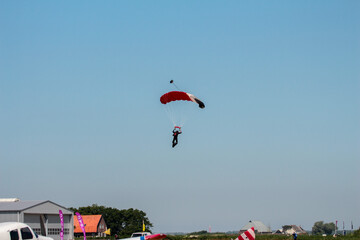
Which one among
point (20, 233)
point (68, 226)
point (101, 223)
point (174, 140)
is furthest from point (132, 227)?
point (20, 233)

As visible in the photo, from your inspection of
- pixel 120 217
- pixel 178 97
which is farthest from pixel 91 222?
pixel 178 97

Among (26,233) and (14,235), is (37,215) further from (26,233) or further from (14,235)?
(14,235)

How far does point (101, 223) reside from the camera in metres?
122

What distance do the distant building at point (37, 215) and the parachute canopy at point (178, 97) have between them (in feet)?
97.2

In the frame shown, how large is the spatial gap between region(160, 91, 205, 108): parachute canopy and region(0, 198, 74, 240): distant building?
2963 cm

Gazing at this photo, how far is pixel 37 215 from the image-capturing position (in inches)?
2921

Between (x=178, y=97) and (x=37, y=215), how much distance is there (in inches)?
1406

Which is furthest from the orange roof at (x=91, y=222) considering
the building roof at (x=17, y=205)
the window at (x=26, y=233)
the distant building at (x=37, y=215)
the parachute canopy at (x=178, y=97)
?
the window at (x=26, y=233)

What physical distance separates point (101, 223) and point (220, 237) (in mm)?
50574

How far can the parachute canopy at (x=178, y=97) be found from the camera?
156 ft

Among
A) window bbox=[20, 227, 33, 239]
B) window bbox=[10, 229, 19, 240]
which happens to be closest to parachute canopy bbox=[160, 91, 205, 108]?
window bbox=[20, 227, 33, 239]

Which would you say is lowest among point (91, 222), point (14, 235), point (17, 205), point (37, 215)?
point (91, 222)

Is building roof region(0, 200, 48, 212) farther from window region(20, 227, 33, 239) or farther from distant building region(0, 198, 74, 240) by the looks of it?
window region(20, 227, 33, 239)

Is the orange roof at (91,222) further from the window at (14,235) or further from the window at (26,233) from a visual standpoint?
the window at (14,235)
